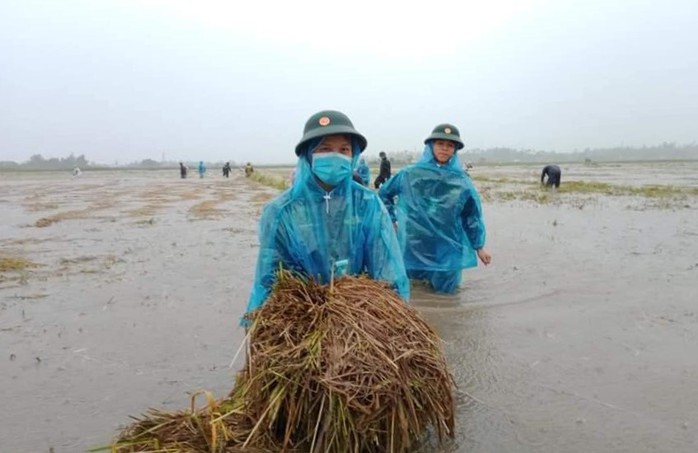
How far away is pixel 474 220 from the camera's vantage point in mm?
5832

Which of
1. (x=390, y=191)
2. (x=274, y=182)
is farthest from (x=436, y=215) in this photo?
(x=274, y=182)

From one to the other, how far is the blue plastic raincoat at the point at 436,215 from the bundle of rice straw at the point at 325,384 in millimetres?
3464

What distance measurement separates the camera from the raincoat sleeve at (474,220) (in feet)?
18.8

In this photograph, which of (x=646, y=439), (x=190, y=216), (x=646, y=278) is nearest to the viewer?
(x=646, y=439)

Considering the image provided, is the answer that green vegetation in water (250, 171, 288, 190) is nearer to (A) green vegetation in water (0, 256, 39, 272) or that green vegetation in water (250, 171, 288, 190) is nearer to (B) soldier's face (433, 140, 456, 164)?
(A) green vegetation in water (0, 256, 39, 272)

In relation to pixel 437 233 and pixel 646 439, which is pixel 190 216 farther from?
pixel 646 439

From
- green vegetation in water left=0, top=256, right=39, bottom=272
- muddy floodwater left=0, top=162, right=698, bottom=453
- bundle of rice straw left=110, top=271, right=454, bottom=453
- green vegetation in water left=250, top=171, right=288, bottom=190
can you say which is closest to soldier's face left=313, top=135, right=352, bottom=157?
bundle of rice straw left=110, top=271, right=454, bottom=453

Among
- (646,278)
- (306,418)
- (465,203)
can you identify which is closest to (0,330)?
(306,418)

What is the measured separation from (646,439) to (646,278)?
4.44 metres

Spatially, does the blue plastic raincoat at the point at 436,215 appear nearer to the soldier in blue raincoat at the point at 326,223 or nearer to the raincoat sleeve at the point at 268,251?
the soldier in blue raincoat at the point at 326,223

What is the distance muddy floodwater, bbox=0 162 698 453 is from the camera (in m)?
3.28

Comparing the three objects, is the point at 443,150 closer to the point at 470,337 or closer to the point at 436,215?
the point at 436,215

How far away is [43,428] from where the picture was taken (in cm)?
329

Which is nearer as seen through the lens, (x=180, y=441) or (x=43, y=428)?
(x=180, y=441)
